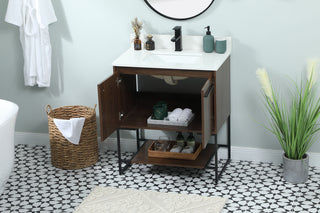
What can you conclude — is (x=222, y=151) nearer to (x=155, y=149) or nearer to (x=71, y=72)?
(x=155, y=149)

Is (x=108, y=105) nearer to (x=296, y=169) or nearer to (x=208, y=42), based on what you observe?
(x=208, y=42)

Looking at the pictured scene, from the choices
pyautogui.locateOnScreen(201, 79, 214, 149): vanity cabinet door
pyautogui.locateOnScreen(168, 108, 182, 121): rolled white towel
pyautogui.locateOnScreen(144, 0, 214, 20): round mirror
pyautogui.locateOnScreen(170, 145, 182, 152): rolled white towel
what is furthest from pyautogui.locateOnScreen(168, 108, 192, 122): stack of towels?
pyautogui.locateOnScreen(144, 0, 214, 20): round mirror

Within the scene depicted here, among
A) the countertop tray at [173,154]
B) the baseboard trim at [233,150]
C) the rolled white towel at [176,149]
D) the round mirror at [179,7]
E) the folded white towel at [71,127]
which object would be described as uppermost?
the round mirror at [179,7]

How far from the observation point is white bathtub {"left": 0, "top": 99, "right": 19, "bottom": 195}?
3.70 meters

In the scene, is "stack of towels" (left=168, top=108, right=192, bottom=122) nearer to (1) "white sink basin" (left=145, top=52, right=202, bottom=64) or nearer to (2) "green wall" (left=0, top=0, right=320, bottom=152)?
(1) "white sink basin" (left=145, top=52, right=202, bottom=64)

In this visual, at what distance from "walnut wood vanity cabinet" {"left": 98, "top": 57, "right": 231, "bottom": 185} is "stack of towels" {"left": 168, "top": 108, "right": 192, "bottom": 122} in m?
0.06

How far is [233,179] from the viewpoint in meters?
4.09

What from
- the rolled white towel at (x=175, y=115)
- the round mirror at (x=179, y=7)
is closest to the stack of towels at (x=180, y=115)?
the rolled white towel at (x=175, y=115)

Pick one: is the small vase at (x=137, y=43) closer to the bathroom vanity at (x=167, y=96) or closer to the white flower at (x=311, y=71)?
the bathroom vanity at (x=167, y=96)

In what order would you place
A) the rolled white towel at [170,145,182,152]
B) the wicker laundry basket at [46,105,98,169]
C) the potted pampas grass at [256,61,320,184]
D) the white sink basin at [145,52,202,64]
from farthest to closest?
the wicker laundry basket at [46,105,98,169]
the rolled white towel at [170,145,182,152]
the white sink basin at [145,52,202,64]
the potted pampas grass at [256,61,320,184]

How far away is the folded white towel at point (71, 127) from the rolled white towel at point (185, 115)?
2.59 ft

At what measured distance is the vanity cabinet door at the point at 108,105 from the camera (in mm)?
3701

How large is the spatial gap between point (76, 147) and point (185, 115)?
0.95 metres

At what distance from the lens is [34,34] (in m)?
4.37
